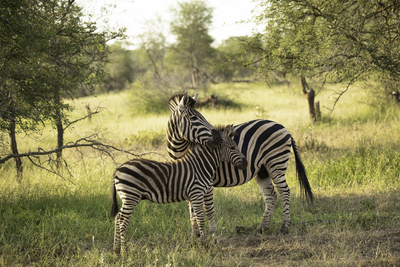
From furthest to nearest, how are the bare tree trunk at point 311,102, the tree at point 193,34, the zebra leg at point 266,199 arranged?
the tree at point 193,34 < the bare tree trunk at point 311,102 < the zebra leg at point 266,199

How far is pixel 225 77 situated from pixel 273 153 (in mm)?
29800

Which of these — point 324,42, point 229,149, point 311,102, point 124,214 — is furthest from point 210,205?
point 311,102

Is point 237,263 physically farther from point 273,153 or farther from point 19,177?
point 19,177

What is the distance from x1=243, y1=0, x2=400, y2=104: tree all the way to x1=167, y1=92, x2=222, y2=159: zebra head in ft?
14.5

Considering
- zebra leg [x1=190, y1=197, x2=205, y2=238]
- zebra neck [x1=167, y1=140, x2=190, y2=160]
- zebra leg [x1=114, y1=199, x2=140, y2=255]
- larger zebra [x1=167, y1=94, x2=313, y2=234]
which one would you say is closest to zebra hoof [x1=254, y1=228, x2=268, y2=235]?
larger zebra [x1=167, y1=94, x2=313, y2=234]

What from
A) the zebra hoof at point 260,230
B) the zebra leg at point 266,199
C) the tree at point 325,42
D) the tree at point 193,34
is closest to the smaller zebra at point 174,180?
the zebra hoof at point 260,230

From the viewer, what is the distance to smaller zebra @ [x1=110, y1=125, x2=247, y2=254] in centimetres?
384

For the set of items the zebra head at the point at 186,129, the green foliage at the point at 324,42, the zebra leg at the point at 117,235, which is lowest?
the zebra leg at the point at 117,235

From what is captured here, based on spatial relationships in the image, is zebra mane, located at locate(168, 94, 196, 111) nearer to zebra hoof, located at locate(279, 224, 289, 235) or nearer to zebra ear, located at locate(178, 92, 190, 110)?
zebra ear, located at locate(178, 92, 190, 110)

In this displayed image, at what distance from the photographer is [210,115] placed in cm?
1569

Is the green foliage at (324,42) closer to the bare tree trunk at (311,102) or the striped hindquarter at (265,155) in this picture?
the striped hindquarter at (265,155)

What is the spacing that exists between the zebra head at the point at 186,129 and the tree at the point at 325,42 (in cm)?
440

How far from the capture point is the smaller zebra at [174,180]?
3840 mm

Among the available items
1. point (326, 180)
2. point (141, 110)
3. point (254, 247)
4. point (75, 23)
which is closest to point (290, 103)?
point (141, 110)
